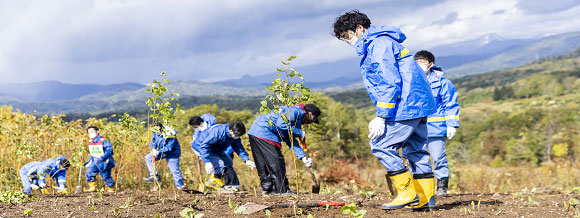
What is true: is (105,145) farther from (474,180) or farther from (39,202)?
(474,180)

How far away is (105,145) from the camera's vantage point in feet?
23.5

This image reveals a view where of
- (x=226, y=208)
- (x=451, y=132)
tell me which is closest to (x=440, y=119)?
(x=451, y=132)

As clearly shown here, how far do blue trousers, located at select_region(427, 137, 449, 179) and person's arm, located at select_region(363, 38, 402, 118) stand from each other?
222 centimetres

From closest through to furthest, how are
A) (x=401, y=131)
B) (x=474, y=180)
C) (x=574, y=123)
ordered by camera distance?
(x=401, y=131)
(x=474, y=180)
(x=574, y=123)

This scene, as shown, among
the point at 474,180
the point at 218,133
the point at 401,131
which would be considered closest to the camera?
the point at 401,131

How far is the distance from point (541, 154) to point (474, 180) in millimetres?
55755

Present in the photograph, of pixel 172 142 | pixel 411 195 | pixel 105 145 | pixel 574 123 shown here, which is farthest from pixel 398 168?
pixel 574 123

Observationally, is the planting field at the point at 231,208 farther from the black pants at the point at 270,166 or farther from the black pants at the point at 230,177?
the black pants at the point at 230,177

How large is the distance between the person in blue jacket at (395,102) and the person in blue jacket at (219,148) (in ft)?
10.8

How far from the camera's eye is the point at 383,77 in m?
3.31

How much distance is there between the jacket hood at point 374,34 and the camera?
11.4ft

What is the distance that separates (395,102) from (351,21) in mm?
851

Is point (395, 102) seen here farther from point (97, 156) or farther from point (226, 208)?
point (97, 156)

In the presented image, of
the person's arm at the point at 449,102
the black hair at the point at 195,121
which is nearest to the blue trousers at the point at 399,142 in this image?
the person's arm at the point at 449,102
